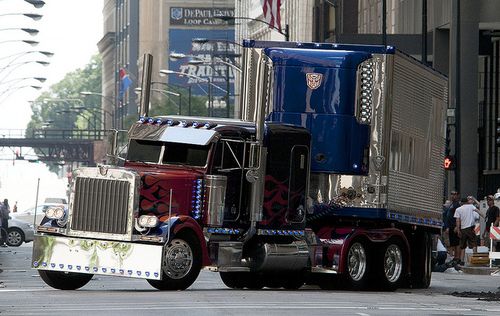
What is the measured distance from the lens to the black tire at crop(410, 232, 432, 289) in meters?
29.5

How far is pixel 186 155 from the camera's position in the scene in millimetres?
25391

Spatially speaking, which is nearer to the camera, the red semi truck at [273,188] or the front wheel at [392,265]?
the red semi truck at [273,188]

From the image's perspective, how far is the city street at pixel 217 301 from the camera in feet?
65.8

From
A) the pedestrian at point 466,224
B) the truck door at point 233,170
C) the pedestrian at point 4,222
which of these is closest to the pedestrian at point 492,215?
the pedestrian at point 466,224

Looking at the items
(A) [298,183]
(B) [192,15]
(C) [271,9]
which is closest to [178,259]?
(A) [298,183]

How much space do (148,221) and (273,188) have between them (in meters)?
2.75

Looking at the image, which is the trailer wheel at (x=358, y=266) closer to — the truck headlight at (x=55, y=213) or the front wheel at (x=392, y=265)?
the front wheel at (x=392, y=265)

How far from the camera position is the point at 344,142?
88.0 ft

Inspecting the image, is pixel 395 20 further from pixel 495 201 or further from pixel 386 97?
pixel 386 97

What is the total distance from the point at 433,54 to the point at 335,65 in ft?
127

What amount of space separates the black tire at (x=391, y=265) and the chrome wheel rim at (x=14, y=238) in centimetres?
3123

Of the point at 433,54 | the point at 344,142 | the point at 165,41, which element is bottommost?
the point at 344,142

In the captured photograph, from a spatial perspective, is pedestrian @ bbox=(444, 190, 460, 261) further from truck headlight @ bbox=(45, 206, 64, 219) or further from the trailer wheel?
truck headlight @ bbox=(45, 206, 64, 219)

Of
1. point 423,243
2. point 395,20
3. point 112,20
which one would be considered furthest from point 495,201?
point 112,20
